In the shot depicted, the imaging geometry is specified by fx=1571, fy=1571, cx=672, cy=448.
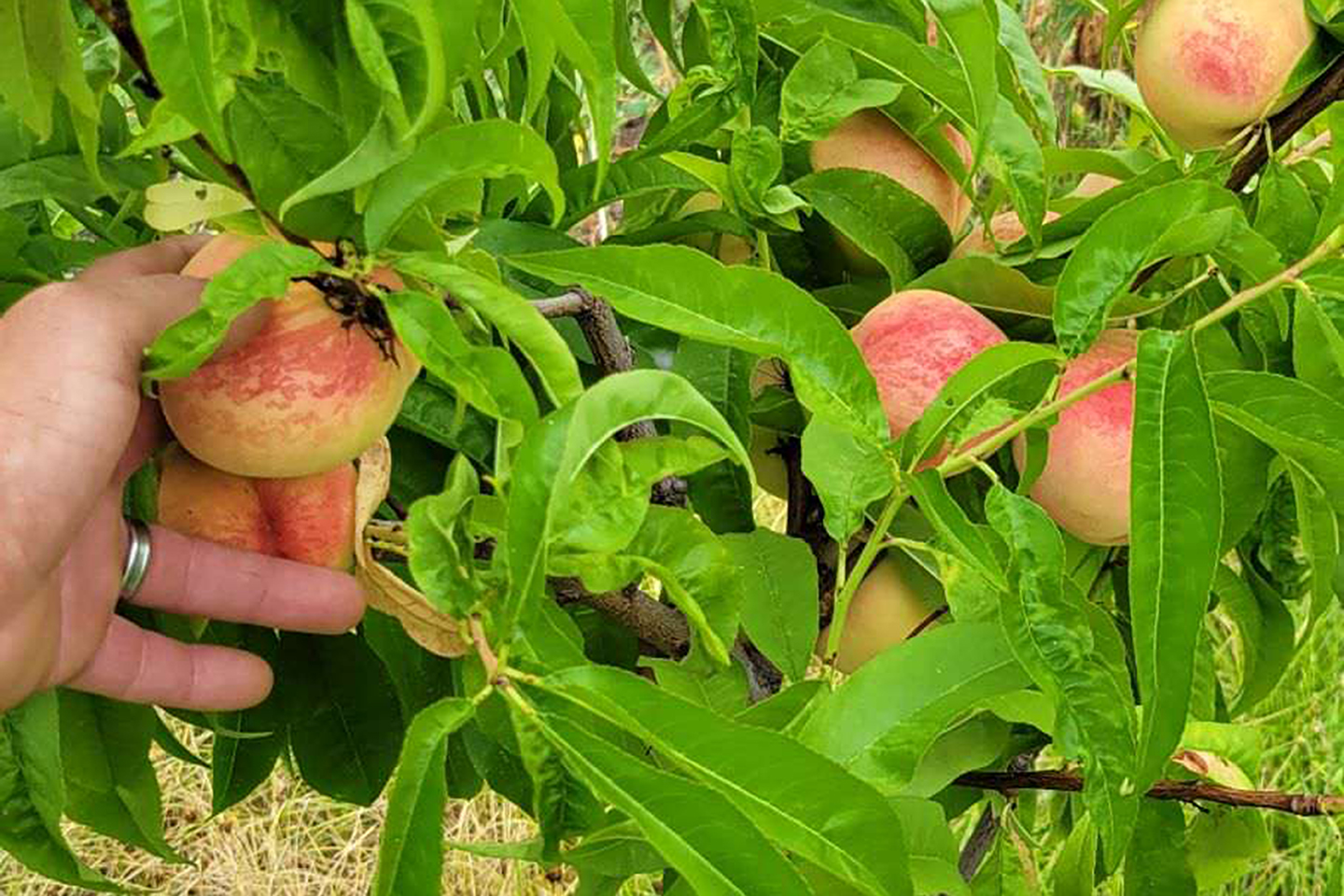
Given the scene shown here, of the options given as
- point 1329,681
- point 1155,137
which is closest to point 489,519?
point 1155,137

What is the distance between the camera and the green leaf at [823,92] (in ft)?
1.77

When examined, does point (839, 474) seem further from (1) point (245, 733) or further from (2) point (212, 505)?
(1) point (245, 733)

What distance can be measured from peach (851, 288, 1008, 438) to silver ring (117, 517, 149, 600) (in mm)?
260

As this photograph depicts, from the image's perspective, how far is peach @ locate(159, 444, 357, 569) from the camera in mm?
536

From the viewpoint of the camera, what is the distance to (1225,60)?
0.63 metres

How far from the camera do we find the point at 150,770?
671mm

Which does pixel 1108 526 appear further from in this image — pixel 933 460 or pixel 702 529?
pixel 702 529

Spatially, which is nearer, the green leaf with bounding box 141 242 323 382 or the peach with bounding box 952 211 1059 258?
the green leaf with bounding box 141 242 323 382

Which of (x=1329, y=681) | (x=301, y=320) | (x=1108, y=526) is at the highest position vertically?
(x=301, y=320)

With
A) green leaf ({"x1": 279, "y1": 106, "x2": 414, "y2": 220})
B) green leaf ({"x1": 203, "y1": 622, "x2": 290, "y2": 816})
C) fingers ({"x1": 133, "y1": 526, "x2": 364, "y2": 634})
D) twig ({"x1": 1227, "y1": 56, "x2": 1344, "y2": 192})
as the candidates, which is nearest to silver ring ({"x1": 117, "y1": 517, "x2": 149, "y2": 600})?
fingers ({"x1": 133, "y1": 526, "x2": 364, "y2": 634})

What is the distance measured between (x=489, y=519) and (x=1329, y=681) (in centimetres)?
164

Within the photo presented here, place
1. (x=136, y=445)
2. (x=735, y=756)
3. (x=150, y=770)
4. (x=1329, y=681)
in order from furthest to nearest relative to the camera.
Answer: (x=1329, y=681)
(x=150, y=770)
(x=136, y=445)
(x=735, y=756)

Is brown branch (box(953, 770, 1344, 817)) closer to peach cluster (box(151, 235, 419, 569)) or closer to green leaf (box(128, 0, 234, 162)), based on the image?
peach cluster (box(151, 235, 419, 569))

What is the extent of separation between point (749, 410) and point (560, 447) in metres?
0.23
